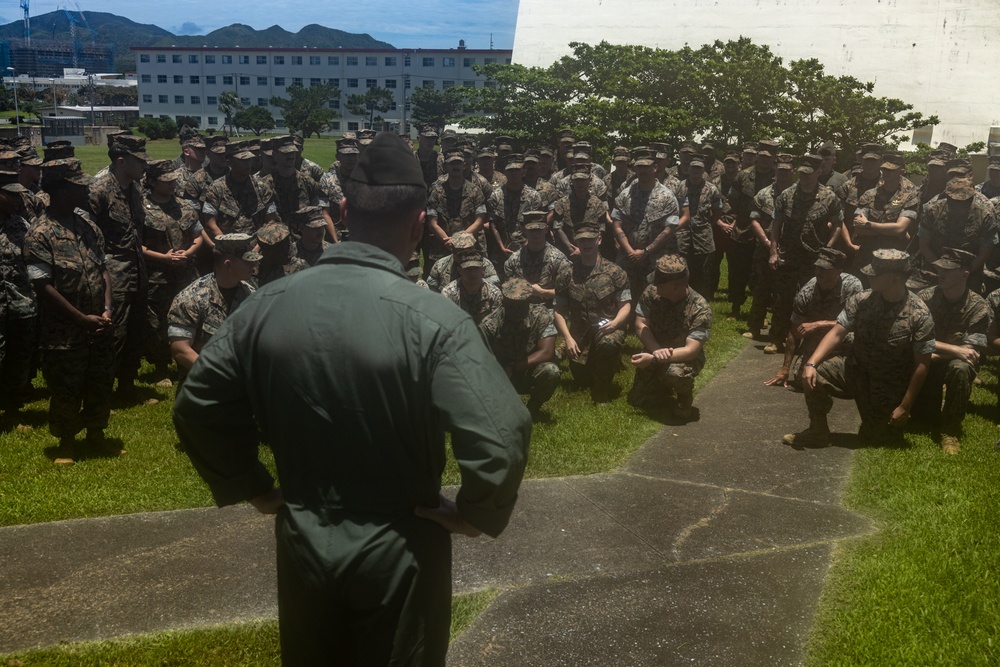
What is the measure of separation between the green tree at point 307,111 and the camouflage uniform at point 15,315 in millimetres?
71203

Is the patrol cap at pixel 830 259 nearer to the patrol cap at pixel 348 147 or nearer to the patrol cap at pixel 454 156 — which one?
the patrol cap at pixel 454 156

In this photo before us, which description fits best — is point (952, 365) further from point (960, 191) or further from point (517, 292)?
A: point (517, 292)

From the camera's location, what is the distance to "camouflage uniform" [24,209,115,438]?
6703 mm

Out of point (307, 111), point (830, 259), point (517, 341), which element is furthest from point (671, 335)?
point (307, 111)

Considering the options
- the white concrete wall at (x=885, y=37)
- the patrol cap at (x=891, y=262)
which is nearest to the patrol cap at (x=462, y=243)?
the patrol cap at (x=891, y=262)

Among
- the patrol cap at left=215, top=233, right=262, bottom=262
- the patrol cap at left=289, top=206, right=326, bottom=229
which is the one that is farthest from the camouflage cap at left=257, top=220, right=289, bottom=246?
the patrol cap at left=215, top=233, right=262, bottom=262

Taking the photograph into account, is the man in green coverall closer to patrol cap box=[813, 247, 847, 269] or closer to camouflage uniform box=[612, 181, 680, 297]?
patrol cap box=[813, 247, 847, 269]

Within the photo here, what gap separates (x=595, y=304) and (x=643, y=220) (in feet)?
7.07

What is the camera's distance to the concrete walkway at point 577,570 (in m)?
4.50

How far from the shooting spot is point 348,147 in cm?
1212

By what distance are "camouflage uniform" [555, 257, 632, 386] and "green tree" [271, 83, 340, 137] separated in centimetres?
7080

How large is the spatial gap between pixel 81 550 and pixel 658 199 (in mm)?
7506

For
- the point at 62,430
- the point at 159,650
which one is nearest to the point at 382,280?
the point at 159,650

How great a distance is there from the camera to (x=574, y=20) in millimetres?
31312
